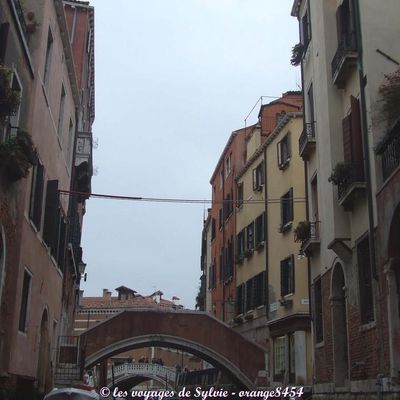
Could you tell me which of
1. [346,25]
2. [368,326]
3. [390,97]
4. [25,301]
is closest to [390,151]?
[390,97]

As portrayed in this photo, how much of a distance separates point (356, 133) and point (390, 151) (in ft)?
5.79

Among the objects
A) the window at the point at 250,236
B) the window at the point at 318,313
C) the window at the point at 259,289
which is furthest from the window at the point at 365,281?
the window at the point at 250,236

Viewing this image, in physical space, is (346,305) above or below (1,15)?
below

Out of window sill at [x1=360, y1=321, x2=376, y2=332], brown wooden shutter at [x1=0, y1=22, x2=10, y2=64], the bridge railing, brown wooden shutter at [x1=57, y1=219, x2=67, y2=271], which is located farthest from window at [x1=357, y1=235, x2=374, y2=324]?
the bridge railing

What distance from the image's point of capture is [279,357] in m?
23.8

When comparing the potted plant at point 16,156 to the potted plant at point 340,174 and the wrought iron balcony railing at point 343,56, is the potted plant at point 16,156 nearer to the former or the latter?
the potted plant at point 340,174

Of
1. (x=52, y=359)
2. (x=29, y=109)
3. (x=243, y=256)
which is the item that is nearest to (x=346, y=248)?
(x=29, y=109)

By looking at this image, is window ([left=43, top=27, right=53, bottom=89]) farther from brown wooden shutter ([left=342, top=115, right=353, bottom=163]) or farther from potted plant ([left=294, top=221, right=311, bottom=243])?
brown wooden shutter ([left=342, top=115, right=353, bottom=163])

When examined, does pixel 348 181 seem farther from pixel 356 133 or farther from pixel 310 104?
pixel 310 104

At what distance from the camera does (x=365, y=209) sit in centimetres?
1107

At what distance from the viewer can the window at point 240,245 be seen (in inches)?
1171

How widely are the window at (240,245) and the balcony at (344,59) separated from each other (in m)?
17.2

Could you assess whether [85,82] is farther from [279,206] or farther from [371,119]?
[371,119]

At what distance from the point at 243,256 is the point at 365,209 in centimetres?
1823
